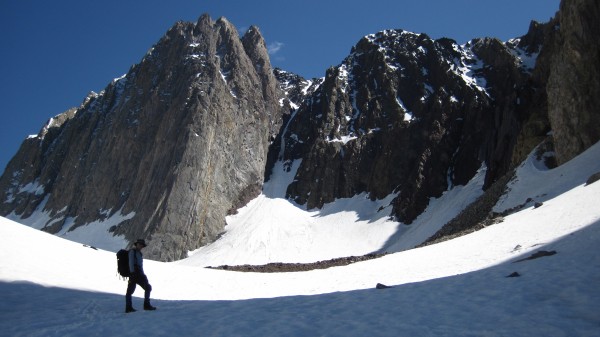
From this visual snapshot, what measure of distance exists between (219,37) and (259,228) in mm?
53904

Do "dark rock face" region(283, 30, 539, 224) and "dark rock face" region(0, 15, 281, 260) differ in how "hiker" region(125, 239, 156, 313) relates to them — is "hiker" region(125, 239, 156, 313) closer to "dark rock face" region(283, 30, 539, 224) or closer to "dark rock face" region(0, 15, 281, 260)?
"dark rock face" region(283, 30, 539, 224)

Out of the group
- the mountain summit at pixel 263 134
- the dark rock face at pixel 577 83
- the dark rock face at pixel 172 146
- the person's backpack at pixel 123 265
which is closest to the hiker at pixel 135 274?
the person's backpack at pixel 123 265

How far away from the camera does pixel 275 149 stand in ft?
379

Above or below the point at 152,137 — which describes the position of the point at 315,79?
above

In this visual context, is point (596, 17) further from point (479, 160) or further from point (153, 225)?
point (153, 225)

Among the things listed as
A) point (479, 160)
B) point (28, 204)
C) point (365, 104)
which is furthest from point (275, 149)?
point (28, 204)

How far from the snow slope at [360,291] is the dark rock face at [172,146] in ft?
172

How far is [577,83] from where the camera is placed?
4091cm

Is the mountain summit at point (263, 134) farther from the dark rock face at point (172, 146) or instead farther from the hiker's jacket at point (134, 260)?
the hiker's jacket at point (134, 260)

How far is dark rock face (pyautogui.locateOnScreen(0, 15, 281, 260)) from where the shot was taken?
81062 mm

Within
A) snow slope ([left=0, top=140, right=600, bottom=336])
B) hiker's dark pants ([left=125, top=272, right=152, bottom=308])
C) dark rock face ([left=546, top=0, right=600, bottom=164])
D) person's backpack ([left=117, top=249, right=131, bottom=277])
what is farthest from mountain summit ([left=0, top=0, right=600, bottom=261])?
person's backpack ([left=117, top=249, right=131, bottom=277])

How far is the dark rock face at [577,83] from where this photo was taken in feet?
129

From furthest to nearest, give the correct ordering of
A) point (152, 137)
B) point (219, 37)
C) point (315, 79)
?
point (315, 79) < point (219, 37) < point (152, 137)

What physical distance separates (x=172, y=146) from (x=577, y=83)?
68500 mm
